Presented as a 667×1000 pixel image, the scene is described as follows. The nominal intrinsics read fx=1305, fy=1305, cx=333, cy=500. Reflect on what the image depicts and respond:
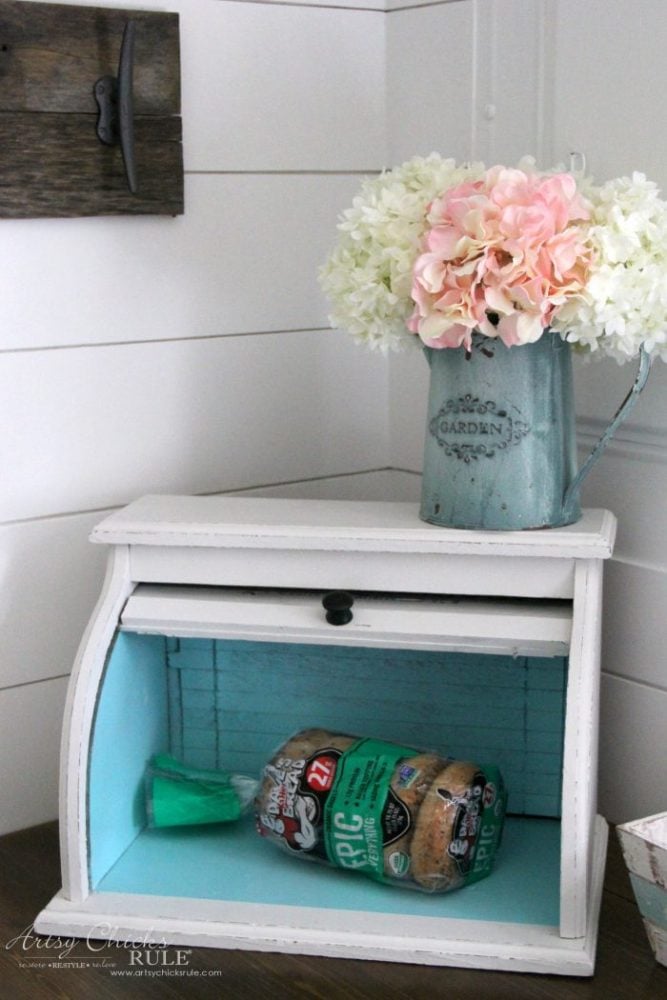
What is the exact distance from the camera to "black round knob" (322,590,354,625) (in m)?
1.07

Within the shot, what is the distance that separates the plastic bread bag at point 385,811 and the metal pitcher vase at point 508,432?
0.21 m

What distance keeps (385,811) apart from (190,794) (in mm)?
210

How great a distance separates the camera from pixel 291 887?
1.10m

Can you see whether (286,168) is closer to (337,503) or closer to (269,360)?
(269,360)

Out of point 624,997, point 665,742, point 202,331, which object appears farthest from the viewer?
point 202,331

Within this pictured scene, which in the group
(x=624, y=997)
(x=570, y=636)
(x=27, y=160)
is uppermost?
(x=27, y=160)

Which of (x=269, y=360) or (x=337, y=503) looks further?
(x=269, y=360)

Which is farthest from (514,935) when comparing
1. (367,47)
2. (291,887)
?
(367,47)

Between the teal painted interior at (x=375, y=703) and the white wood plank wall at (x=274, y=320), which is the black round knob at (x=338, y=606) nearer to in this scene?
the teal painted interior at (x=375, y=703)

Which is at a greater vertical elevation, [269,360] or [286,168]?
[286,168]

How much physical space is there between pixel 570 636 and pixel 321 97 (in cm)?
67

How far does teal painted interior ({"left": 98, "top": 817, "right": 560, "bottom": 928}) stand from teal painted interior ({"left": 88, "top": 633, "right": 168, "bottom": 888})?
0.03 m

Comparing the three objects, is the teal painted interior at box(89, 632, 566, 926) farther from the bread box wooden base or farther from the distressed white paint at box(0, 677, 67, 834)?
the distressed white paint at box(0, 677, 67, 834)

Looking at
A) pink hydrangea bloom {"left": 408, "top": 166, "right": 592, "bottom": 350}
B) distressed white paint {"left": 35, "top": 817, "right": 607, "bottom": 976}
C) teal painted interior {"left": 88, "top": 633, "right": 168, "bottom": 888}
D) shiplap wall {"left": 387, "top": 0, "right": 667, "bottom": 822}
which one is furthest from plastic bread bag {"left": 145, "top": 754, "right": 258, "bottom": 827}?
pink hydrangea bloom {"left": 408, "top": 166, "right": 592, "bottom": 350}
